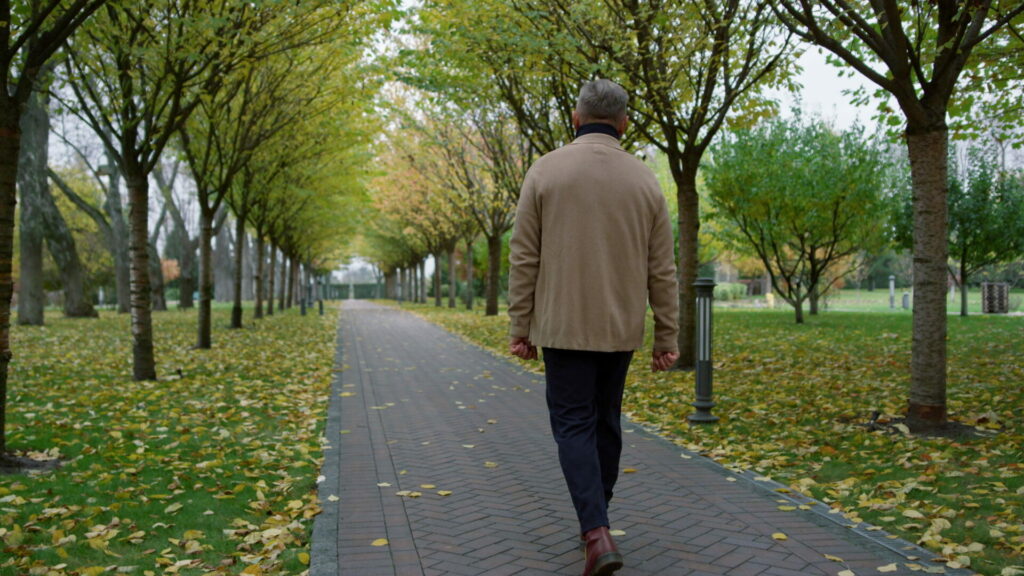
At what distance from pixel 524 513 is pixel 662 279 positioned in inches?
68.7

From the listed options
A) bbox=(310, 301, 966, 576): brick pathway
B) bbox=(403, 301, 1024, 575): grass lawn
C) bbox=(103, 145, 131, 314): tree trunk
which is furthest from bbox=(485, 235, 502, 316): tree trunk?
bbox=(310, 301, 966, 576): brick pathway

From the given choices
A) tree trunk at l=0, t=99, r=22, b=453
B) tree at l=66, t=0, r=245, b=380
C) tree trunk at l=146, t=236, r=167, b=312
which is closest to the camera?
tree trunk at l=0, t=99, r=22, b=453

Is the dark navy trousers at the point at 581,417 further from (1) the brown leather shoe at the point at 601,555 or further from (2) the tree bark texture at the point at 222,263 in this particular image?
(2) the tree bark texture at the point at 222,263

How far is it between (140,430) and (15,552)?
324 cm

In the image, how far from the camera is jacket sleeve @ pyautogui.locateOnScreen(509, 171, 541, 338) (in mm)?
3336

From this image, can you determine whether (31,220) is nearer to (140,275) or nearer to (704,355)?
(140,275)

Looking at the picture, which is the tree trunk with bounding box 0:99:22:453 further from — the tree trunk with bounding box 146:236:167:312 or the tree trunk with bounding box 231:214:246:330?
the tree trunk with bounding box 146:236:167:312

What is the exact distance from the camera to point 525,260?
334cm

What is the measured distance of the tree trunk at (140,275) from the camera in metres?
9.66

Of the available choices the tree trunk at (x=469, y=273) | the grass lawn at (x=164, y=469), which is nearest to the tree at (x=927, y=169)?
the grass lawn at (x=164, y=469)

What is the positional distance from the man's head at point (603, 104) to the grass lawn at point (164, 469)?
2.51m

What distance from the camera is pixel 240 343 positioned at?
15.7m

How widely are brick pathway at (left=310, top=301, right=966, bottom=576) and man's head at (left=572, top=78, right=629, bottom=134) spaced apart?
6.79ft

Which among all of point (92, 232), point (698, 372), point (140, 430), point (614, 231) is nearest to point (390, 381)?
point (140, 430)
